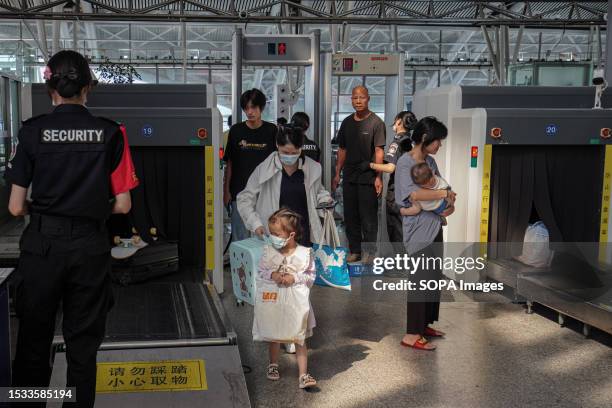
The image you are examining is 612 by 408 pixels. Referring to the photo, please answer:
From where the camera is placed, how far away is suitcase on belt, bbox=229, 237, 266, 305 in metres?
4.20

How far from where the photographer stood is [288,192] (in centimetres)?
428

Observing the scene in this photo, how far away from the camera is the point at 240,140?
555 centimetres

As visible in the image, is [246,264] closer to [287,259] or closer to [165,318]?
[165,318]

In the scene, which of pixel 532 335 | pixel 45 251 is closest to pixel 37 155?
pixel 45 251

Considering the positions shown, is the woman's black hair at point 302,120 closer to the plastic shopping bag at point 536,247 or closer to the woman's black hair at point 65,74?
the plastic shopping bag at point 536,247

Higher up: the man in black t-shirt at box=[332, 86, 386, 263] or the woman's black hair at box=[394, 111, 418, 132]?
the woman's black hair at box=[394, 111, 418, 132]

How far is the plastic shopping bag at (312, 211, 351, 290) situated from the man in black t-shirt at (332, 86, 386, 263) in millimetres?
1919

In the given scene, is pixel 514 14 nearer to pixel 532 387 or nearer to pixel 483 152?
pixel 483 152

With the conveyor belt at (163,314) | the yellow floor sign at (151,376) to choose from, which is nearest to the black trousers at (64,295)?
the yellow floor sign at (151,376)

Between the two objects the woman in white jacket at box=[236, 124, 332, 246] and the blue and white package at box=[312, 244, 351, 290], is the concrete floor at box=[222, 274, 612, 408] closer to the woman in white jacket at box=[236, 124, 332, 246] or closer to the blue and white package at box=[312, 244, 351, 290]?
the blue and white package at box=[312, 244, 351, 290]

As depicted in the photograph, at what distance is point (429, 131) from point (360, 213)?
7.78 ft

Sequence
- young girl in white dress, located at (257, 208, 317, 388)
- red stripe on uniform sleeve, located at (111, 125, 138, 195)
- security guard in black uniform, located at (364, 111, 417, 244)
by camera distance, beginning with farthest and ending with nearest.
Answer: security guard in black uniform, located at (364, 111, 417, 244) < young girl in white dress, located at (257, 208, 317, 388) < red stripe on uniform sleeve, located at (111, 125, 138, 195)

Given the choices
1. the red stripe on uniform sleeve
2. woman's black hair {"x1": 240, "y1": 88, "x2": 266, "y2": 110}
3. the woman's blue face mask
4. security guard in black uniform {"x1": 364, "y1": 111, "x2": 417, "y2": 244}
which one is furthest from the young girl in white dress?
security guard in black uniform {"x1": 364, "y1": 111, "x2": 417, "y2": 244}

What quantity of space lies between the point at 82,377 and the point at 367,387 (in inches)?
65.0
